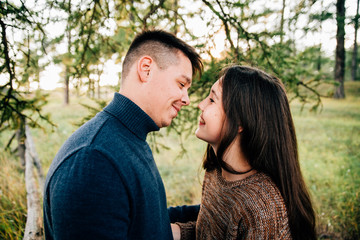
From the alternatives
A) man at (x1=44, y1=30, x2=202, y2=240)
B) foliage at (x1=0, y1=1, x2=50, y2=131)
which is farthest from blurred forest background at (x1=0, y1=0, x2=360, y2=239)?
man at (x1=44, y1=30, x2=202, y2=240)

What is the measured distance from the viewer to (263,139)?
1.75m

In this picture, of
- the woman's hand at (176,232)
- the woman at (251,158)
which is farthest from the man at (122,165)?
the woman's hand at (176,232)

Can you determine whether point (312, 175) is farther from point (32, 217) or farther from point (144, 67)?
point (32, 217)

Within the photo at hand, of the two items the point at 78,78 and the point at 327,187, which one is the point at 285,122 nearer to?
the point at 78,78

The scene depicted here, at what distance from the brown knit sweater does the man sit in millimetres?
484

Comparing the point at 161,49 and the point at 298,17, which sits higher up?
the point at 298,17

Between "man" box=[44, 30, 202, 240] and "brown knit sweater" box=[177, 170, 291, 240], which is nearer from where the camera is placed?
"man" box=[44, 30, 202, 240]

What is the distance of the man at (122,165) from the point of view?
998mm

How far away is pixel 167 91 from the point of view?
1.73 metres

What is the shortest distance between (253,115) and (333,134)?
9.99 meters

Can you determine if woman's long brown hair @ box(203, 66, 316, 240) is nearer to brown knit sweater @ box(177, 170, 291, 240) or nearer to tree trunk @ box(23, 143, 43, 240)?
brown knit sweater @ box(177, 170, 291, 240)

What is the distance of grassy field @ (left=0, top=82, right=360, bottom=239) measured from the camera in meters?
3.42

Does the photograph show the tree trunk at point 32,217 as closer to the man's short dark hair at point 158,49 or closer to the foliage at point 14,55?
the foliage at point 14,55

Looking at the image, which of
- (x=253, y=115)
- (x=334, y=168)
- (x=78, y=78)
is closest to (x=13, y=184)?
(x=78, y=78)
